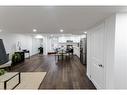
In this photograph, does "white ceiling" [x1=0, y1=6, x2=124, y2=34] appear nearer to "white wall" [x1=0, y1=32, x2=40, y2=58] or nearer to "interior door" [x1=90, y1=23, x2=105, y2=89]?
"interior door" [x1=90, y1=23, x2=105, y2=89]

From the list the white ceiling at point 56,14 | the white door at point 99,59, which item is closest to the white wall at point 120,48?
the white ceiling at point 56,14

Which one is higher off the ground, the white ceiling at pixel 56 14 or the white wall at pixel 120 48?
the white ceiling at pixel 56 14

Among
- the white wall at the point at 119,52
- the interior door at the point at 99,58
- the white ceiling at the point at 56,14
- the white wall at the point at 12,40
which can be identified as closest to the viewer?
the white ceiling at the point at 56,14

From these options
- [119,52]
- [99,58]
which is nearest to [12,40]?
[99,58]

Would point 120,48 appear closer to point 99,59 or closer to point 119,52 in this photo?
point 119,52

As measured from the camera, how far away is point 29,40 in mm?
11805

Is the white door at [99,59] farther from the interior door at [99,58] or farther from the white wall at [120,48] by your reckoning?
the white wall at [120,48]

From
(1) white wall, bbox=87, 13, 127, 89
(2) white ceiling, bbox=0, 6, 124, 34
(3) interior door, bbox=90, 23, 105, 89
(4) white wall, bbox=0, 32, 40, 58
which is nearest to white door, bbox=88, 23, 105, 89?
(3) interior door, bbox=90, 23, 105, 89

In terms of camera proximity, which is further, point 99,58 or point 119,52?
point 99,58

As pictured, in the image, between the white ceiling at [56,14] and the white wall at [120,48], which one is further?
the white wall at [120,48]
